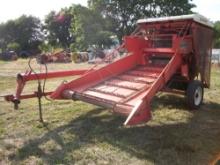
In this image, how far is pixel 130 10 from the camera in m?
37.0

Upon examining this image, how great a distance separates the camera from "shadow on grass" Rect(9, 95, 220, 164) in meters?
4.43

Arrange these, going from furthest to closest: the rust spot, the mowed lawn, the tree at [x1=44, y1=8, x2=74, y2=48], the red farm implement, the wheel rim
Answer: the tree at [x1=44, y1=8, x2=74, y2=48]
the wheel rim
the red farm implement
the mowed lawn
the rust spot

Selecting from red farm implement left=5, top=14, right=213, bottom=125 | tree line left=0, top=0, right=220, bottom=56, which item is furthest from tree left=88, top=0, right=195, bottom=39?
red farm implement left=5, top=14, right=213, bottom=125

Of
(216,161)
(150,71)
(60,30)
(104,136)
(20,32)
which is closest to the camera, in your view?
(216,161)

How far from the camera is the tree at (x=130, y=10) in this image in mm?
36250

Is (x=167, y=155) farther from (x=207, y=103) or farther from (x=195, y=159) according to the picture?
(x=207, y=103)

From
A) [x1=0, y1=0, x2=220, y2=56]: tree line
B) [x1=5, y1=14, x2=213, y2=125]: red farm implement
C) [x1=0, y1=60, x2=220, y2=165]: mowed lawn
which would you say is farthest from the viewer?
[x1=0, y1=0, x2=220, y2=56]: tree line

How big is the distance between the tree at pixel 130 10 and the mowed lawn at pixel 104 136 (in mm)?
30539

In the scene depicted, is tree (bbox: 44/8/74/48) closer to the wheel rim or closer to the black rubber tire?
the wheel rim

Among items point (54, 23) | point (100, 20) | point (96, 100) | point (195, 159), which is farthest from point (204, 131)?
point (54, 23)

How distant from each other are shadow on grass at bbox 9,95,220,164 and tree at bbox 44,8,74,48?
175 ft

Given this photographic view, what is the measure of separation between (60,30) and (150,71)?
5518cm

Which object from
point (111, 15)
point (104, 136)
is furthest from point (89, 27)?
point (104, 136)

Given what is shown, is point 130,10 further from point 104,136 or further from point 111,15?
point 104,136
